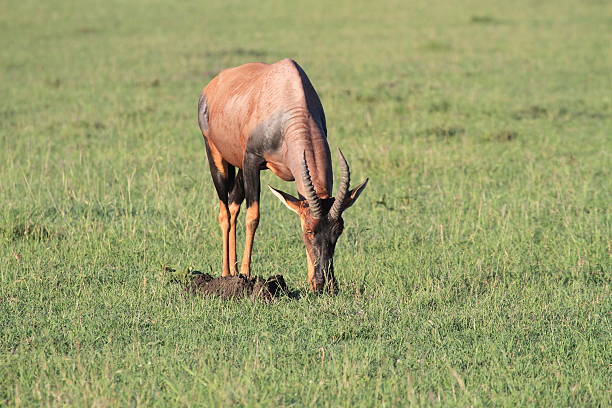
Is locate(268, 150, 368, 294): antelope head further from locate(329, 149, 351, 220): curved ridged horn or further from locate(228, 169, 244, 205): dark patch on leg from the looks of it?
locate(228, 169, 244, 205): dark patch on leg

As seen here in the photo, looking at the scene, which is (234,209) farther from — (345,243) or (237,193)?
(345,243)

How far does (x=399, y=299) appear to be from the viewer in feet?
23.1

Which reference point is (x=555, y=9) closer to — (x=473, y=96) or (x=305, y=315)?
(x=473, y=96)

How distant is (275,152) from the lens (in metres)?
7.37

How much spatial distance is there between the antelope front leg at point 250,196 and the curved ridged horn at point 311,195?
93 centimetres

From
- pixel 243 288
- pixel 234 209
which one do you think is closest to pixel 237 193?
pixel 234 209

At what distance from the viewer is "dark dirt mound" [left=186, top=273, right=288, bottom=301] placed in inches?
273

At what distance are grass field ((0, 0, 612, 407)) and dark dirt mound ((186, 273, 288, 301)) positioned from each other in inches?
7.7

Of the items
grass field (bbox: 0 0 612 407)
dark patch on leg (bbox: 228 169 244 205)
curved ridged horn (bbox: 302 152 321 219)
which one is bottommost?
grass field (bbox: 0 0 612 407)

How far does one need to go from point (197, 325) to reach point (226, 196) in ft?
7.50

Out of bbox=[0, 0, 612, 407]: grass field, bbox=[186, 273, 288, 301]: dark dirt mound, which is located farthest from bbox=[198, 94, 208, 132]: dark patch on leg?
bbox=[186, 273, 288, 301]: dark dirt mound

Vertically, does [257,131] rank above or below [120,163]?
above

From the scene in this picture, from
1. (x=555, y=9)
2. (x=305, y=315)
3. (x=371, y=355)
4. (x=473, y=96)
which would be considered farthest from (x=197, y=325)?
(x=555, y=9)

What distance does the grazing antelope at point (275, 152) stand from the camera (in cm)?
672
